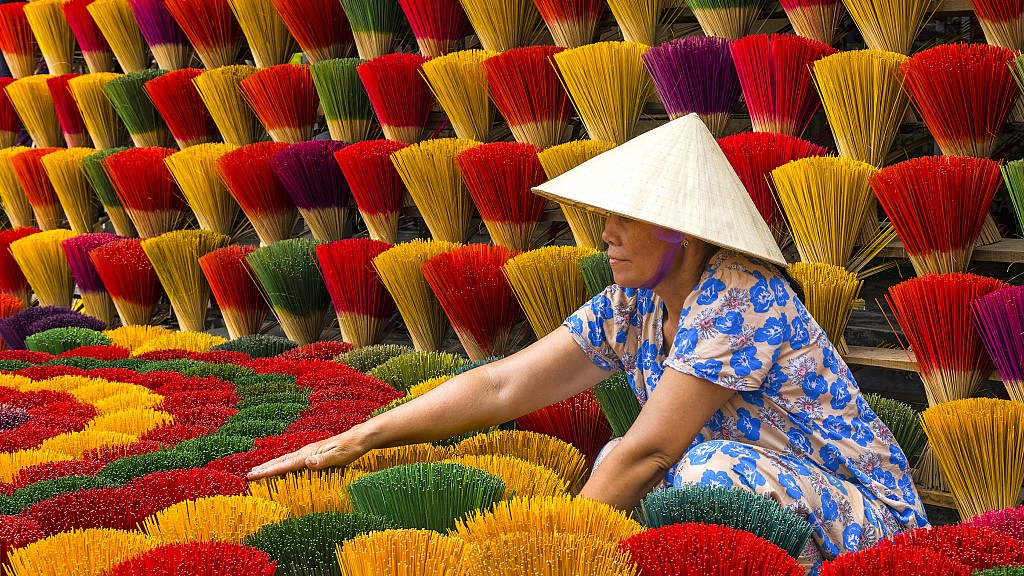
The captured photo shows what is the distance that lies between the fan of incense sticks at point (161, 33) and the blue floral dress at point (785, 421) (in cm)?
183

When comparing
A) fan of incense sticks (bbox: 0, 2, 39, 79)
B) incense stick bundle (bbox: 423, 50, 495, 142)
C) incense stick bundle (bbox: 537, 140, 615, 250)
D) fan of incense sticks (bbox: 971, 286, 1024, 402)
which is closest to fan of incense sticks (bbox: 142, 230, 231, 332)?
incense stick bundle (bbox: 423, 50, 495, 142)

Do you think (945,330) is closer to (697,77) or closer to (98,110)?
(697,77)

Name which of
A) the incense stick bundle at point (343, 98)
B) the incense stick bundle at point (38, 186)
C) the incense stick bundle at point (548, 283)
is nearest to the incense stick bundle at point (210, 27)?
the incense stick bundle at point (343, 98)

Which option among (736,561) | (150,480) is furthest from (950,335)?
(150,480)

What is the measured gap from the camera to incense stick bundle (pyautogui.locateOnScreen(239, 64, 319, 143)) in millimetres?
2371

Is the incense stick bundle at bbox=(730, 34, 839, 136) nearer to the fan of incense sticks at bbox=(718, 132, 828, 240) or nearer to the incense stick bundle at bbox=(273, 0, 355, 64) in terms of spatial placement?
the fan of incense sticks at bbox=(718, 132, 828, 240)

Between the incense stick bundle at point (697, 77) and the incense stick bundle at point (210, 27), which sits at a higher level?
the incense stick bundle at point (210, 27)

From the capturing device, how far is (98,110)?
2881mm

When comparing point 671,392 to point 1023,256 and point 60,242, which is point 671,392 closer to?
point 1023,256

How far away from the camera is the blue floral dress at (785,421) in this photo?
49.3 inches

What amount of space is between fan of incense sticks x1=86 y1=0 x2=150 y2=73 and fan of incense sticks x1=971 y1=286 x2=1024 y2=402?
2214mm

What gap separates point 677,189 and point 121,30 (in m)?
2.04

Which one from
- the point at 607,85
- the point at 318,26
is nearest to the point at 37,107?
the point at 318,26

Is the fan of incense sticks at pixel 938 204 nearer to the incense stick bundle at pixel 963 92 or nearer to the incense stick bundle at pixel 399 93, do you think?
the incense stick bundle at pixel 963 92
